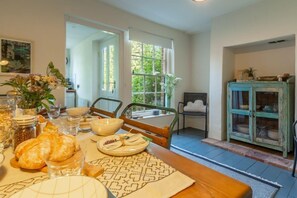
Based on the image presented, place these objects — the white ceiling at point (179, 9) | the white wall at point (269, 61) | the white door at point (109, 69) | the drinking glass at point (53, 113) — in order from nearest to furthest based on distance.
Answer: the drinking glass at point (53, 113), the white ceiling at point (179, 9), the white wall at point (269, 61), the white door at point (109, 69)

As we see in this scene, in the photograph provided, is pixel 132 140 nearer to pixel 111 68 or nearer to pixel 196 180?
pixel 196 180

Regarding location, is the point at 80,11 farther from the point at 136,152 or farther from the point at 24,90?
the point at 136,152

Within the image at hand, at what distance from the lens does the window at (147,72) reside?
3.64m

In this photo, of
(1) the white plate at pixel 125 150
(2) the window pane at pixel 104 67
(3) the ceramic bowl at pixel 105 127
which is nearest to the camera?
(1) the white plate at pixel 125 150

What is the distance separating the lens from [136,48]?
3.62 m

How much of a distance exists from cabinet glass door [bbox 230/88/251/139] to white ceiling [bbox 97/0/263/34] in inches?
54.8

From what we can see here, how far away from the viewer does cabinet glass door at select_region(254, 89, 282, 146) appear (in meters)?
2.69

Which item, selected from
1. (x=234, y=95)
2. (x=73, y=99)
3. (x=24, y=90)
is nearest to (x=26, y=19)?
(x=24, y=90)

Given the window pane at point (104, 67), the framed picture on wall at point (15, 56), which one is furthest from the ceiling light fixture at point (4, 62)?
the window pane at point (104, 67)

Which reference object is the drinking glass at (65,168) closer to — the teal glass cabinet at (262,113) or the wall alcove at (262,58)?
the teal glass cabinet at (262,113)

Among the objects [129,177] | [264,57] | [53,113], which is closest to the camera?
[129,177]

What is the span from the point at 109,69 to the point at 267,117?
2.87m

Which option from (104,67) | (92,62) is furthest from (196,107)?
(92,62)

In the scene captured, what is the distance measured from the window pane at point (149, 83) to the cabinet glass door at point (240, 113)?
1.61 meters
